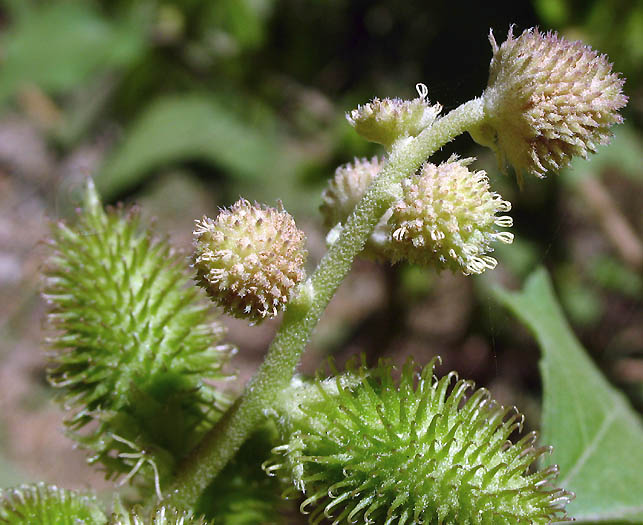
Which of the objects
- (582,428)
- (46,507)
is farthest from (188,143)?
(46,507)

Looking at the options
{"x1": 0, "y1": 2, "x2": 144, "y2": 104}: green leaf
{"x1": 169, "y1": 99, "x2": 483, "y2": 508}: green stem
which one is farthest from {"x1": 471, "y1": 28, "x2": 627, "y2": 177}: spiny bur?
{"x1": 0, "y1": 2, "x2": 144, "y2": 104}: green leaf

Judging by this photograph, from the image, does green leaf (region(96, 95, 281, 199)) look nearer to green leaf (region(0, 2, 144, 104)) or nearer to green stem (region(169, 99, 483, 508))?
green leaf (region(0, 2, 144, 104))

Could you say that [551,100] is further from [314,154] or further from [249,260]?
[314,154]

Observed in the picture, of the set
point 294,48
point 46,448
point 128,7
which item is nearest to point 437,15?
point 294,48

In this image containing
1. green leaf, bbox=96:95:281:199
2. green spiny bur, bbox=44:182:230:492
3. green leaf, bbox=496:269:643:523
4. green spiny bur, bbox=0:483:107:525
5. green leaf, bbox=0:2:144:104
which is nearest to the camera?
green spiny bur, bbox=0:483:107:525

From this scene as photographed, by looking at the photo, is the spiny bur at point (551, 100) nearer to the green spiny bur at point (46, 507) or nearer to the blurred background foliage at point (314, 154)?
the green spiny bur at point (46, 507)

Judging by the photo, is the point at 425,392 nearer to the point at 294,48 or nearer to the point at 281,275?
the point at 281,275

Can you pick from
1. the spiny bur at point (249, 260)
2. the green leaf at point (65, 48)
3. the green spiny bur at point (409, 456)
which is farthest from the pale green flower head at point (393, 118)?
the green leaf at point (65, 48)
